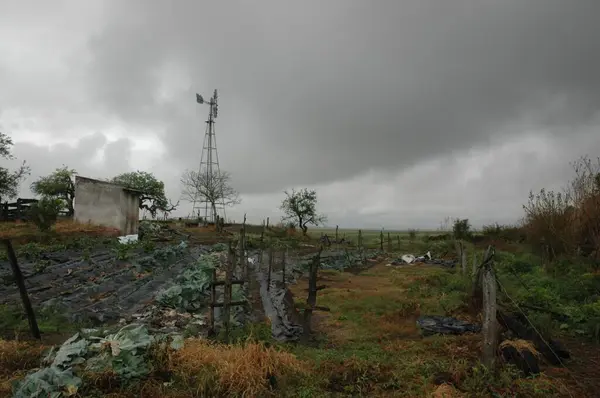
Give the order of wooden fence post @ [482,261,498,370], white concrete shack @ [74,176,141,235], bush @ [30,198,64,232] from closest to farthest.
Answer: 1. wooden fence post @ [482,261,498,370]
2. bush @ [30,198,64,232]
3. white concrete shack @ [74,176,141,235]

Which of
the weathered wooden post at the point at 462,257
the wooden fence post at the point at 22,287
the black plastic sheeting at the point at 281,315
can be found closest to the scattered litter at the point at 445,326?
the black plastic sheeting at the point at 281,315

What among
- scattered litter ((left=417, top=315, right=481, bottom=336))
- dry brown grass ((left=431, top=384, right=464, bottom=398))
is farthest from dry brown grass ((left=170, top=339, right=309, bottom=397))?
scattered litter ((left=417, top=315, right=481, bottom=336))

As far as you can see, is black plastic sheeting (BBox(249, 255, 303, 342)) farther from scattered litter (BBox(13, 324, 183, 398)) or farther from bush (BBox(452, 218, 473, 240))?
bush (BBox(452, 218, 473, 240))

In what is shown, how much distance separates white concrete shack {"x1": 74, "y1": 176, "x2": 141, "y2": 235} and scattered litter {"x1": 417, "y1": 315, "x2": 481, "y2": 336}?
2304cm

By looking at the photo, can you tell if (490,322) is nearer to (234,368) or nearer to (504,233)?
(234,368)

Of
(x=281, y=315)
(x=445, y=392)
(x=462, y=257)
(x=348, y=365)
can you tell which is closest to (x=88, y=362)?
(x=348, y=365)

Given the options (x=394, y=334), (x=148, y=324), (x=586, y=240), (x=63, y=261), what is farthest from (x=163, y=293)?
(x=586, y=240)

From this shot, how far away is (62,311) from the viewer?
9.18 metres

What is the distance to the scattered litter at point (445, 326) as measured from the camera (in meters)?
8.61

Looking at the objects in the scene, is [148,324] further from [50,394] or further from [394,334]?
[394,334]

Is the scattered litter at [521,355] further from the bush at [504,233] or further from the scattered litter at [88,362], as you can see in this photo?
the bush at [504,233]

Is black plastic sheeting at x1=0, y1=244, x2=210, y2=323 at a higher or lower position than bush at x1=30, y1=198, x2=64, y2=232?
lower

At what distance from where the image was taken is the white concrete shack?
25.0 metres

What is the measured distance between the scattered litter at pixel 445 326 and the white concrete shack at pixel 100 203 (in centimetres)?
2304
